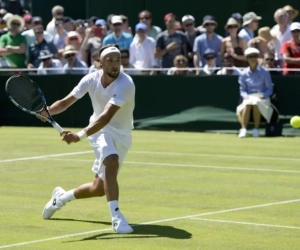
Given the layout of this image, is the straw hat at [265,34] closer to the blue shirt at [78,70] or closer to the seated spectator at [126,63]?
the seated spectator at [126,63]

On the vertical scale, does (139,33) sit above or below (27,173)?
above

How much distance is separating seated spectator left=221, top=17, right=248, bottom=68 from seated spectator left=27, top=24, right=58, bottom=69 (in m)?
4.14

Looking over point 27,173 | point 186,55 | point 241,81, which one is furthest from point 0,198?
point 186,55

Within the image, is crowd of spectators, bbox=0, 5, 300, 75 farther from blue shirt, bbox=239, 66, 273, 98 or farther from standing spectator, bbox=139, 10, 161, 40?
blue shirt, bbox=239, 66, 273, 98

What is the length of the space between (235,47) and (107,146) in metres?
10.9

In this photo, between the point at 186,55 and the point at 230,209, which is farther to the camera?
the point at 186,55

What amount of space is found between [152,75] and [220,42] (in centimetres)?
161

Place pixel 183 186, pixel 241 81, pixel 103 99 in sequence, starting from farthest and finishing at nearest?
pixel 241 81
pixel 183 186
pixel 103 99

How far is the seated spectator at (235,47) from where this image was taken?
1897 centimetres

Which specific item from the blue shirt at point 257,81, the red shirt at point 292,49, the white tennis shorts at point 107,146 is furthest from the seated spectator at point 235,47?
the white tennis shorts at point 107,146

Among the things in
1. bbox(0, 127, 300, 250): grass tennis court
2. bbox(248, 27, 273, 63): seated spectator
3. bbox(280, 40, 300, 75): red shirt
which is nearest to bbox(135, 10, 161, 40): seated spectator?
bbox(248, 27, 273, 63): seated spectator

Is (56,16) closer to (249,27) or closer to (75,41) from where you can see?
(75,41)

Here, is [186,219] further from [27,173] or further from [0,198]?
[27,173]

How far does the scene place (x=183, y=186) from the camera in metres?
11.5
